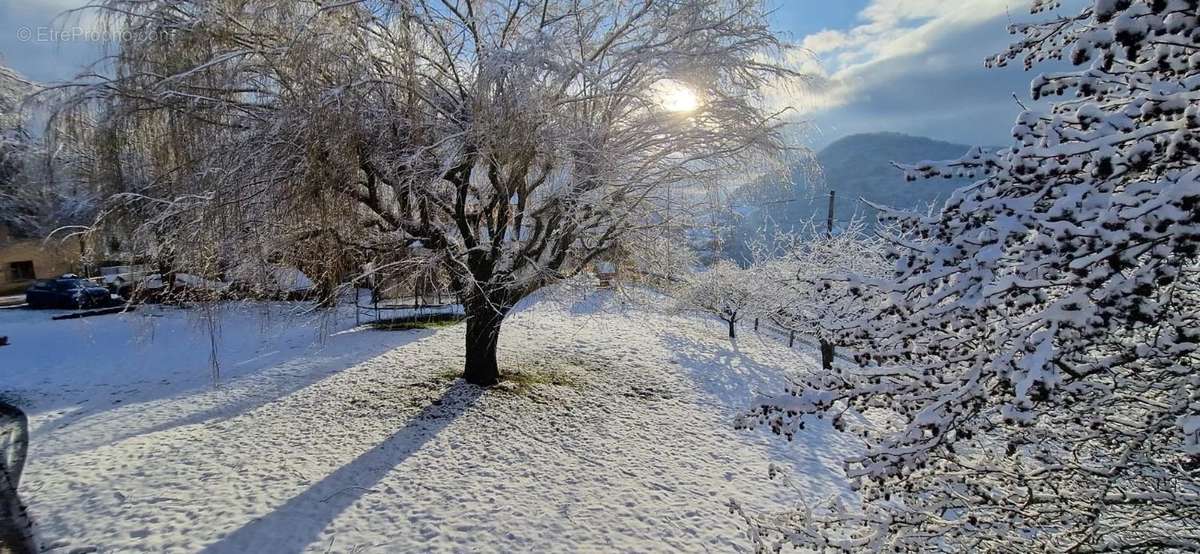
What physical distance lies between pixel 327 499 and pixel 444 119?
4295mm

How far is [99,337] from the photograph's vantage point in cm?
1138

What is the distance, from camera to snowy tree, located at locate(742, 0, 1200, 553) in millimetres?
1496

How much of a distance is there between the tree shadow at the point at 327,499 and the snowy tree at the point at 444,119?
190 cm

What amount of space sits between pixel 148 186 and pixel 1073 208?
7.25 m

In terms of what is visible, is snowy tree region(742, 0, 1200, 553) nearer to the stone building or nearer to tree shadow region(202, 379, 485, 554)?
tree shadow region(202, 379, 485, 554)

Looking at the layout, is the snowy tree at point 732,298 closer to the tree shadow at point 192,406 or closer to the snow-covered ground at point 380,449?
the snow-covered ground at point 380,449

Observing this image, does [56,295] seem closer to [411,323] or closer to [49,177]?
[411,323]

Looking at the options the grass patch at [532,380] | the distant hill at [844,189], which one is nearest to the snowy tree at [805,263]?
the distant hill at [844,189]

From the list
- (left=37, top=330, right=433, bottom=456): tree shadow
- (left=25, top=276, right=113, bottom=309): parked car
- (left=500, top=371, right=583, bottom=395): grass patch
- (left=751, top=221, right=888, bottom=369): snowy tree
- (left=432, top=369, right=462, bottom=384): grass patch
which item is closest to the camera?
(left=37, top=330, right=433, bottom=456): tree shadow

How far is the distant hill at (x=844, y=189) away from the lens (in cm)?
705

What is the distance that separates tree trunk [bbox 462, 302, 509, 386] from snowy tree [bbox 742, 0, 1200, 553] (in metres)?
5.59

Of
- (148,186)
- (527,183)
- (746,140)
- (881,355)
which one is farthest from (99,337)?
(881,355)

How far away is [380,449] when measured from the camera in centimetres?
588

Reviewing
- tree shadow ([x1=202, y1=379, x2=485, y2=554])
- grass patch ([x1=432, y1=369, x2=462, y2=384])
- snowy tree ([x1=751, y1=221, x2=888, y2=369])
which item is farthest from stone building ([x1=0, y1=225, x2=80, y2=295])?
snowy tree ([x1=751, y1=221, x2=888, y2=369])
